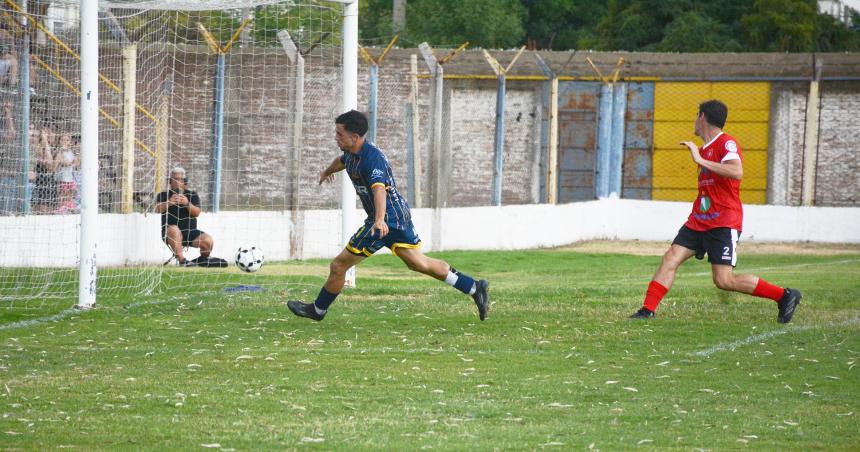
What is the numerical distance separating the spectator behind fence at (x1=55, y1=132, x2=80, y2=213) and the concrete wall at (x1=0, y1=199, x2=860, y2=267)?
20cm

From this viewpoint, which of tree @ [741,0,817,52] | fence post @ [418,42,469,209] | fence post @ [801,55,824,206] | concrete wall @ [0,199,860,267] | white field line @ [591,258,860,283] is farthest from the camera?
tree @ [741,0,817,52]

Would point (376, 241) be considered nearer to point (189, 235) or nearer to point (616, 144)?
point (189, 235)

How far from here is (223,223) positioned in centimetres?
1858

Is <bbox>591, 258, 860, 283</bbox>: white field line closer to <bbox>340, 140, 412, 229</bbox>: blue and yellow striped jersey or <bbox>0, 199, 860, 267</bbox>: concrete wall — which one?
<bbox>0, 199, 860, 267</bbox>: concrete wall

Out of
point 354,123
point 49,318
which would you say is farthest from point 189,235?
point 354,123

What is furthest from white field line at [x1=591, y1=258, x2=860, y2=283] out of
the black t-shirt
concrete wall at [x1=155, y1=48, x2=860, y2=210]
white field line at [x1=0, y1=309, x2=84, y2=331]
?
white field line at [x1=0, y1=309, x2=84, y2=331]

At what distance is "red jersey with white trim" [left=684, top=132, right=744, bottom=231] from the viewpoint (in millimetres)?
11203

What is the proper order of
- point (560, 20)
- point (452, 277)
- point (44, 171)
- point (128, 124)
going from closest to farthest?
1. point (452, 277)
2. point (44, 171)
3. point (128, 124)
4. point (560, 20)

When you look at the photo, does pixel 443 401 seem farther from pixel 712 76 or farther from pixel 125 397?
pixel 712 76

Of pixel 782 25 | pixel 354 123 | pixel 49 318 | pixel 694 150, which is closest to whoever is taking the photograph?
pixel 694 150

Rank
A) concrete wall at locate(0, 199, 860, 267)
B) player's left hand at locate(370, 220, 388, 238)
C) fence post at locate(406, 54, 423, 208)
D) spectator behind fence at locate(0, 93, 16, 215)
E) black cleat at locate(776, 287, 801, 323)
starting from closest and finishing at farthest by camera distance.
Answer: player's left hand at locate(370, 220, 388, 238) < black cleat at locate(776, 287, 801, 323) < spectator behind fence at locate(0, 93, 16, 215) < concrete wall at locate(0, 199, 860, 267) < fence post at locate(406, 54, 423, 208)

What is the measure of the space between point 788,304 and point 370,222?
3779 mm

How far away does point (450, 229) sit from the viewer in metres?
21.4

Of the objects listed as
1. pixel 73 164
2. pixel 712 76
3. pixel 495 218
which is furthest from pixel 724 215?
pixel 712 76
